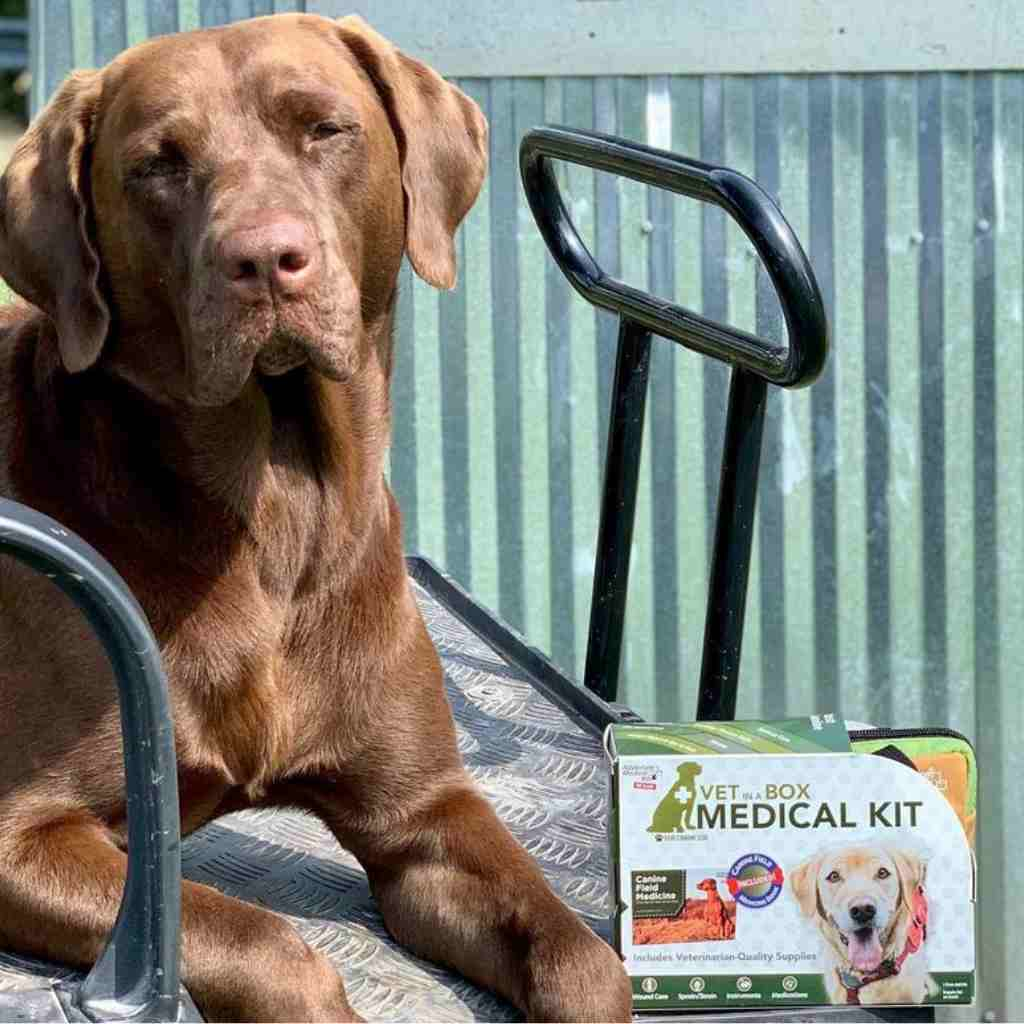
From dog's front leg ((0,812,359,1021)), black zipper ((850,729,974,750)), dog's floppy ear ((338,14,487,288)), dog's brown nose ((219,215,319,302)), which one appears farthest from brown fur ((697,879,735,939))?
dog's floppy ear ((338,14,487,288))

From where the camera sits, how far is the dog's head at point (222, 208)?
2.33m

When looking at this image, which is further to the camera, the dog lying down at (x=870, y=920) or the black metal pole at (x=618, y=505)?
the black metal pole at (x=618, y=505)

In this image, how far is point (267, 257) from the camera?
2.27 m

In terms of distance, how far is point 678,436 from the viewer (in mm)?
6000

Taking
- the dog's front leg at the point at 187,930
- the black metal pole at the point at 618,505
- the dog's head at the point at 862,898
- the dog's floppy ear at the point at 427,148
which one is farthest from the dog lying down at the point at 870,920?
the black metal pole at the point at 618,505

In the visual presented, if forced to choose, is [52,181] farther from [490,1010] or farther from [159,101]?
[490,1010]

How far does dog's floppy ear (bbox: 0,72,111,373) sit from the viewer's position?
249 cm

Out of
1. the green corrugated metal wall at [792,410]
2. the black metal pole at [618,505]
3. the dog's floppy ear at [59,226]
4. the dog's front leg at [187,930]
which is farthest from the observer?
the green corrugated metal wall at [792,410]

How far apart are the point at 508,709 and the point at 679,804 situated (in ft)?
4.24

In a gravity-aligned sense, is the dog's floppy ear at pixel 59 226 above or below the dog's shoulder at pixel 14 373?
above

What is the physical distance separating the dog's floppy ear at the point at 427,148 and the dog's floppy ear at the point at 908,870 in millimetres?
1038

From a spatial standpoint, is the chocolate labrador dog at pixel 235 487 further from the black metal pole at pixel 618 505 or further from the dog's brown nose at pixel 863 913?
the black metal pole at pixel 618 505

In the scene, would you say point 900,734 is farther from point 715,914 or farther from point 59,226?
point 59,226

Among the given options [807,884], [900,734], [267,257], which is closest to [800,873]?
[807,884]
